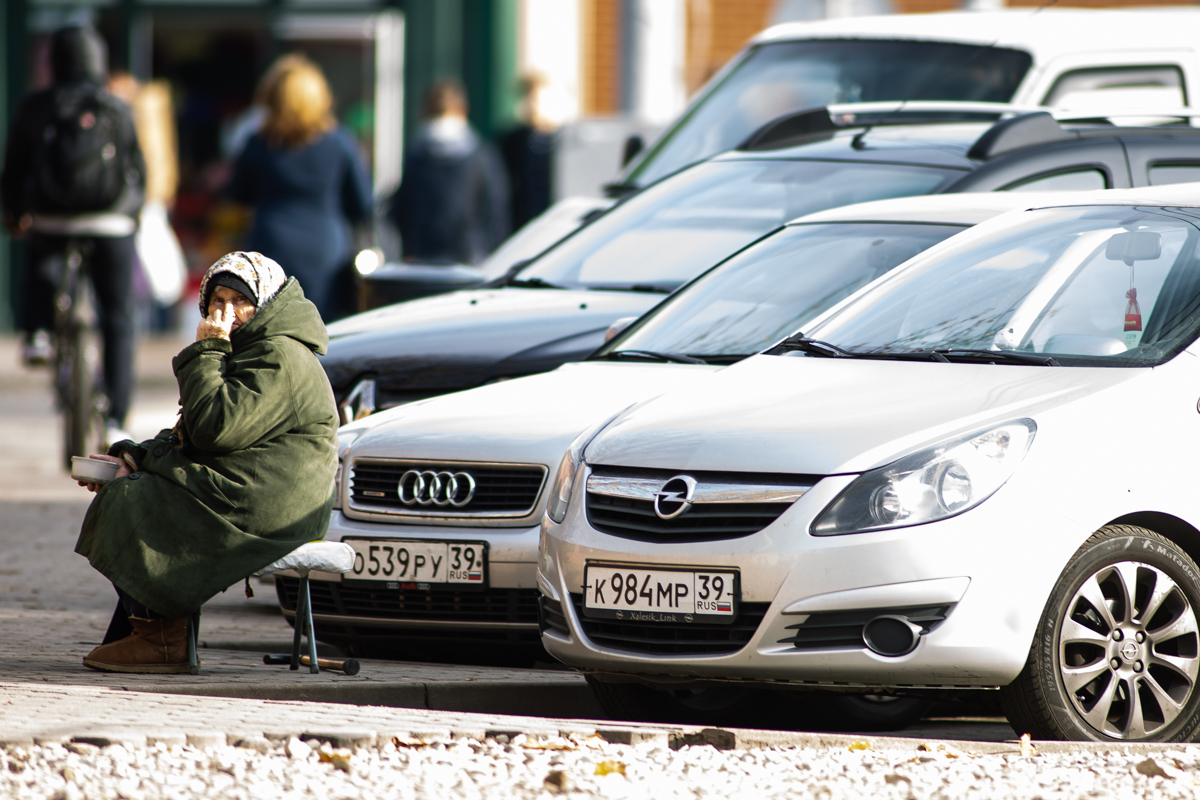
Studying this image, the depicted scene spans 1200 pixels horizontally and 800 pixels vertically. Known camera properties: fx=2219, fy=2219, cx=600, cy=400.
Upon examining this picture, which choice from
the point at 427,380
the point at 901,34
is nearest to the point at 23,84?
the point at 901,34

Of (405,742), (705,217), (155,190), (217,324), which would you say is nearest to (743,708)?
(405,742)

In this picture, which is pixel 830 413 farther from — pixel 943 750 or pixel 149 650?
pixel 149 650

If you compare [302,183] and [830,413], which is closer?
[830,413]

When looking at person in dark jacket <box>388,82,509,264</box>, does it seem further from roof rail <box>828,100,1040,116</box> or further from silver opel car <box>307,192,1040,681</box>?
silver opel car <box>307,192,1040,681</box>

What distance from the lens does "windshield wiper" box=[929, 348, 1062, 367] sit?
19.0 feet

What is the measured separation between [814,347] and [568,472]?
0.84 meters

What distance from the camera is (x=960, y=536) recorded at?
205 inches

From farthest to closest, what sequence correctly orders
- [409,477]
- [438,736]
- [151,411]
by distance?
[151,411], [409,477], [438,736]

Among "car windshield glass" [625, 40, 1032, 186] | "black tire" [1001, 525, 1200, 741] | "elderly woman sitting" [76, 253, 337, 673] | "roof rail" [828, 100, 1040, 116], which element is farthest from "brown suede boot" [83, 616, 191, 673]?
"car windshield glass" [625, 40, 1032, 186]

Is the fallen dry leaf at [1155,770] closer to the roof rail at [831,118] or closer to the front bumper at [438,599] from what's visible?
the front bumper at [438,599]

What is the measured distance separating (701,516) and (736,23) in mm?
16645

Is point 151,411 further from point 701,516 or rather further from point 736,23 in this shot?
point 701,516

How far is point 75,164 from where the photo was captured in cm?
1138

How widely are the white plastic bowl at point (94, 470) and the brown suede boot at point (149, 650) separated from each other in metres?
0.40
